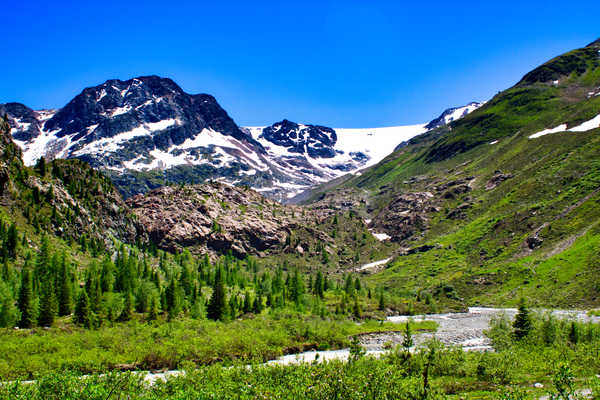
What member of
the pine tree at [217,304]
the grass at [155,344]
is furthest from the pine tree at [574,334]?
the pine tree at [217,304]

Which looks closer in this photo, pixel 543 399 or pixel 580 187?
pixel 543 399

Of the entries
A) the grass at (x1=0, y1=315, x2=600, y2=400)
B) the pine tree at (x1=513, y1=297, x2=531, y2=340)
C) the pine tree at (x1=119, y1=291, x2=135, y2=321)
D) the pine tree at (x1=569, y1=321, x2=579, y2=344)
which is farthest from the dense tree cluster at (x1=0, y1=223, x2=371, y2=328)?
the pine tree at (x1=569, y1=321, x2=579, y2=344)

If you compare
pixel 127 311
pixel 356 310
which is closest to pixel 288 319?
pixel 356 310

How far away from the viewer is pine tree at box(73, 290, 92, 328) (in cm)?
8850

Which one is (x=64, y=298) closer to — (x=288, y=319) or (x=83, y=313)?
(x=83, y=313)

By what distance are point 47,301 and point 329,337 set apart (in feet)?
214

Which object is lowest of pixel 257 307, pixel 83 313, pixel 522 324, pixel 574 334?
pixel 257 307

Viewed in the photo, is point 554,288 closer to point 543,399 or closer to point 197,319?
point 543,399

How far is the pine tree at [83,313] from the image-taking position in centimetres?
8850

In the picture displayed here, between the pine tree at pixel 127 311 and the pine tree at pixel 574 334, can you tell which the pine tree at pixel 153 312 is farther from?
the pine tree at pixel 574 334

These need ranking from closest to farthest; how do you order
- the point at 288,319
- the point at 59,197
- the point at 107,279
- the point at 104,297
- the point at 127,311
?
the point at 127,311
the point at 104,297
the point at 288,319
the point at 107,279
the point at 59,197

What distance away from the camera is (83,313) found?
8988 cm

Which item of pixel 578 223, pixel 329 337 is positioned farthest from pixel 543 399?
pixel 578 223

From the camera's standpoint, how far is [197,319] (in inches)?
4195
